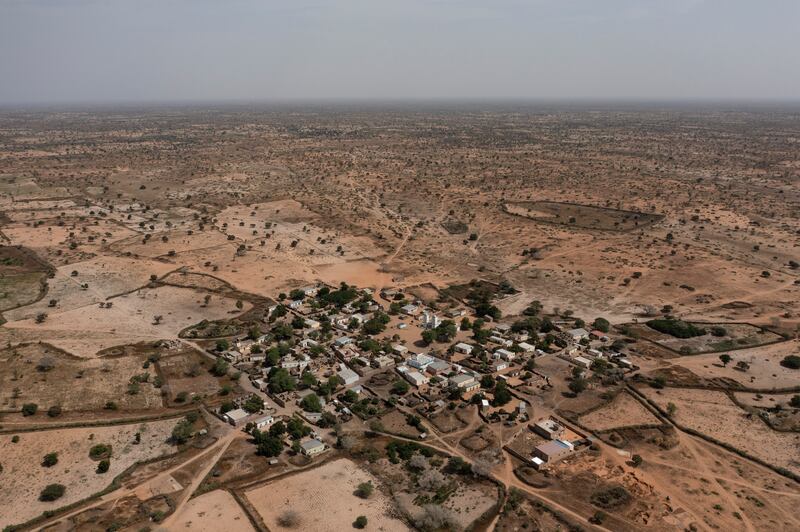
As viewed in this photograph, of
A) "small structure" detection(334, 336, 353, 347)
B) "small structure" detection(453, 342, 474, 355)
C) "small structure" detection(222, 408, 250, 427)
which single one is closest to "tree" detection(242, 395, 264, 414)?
"small structure" detection(222, 408, 250, 427)

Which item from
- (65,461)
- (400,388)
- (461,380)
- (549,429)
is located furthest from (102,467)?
(549,429)

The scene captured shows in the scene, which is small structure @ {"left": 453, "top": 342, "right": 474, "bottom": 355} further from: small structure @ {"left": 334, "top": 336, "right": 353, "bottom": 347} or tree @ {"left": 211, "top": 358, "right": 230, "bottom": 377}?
tree @ {"left": 211, "top": 358, "right": 230, "bottom": 377}

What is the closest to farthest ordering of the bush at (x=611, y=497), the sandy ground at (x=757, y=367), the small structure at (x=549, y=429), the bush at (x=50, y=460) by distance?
1. the bush at (x=611, y=497)
2. the bush at (x=50, y=460)
3. the small structure at (x=549, y=429)
4. the sandy ground at (x=757, y=367)

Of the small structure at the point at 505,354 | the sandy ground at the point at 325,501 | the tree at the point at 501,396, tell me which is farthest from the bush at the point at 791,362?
the sandy ground at the point at 325,501

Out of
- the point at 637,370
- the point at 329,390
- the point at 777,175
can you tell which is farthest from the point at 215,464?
the point at 777,175

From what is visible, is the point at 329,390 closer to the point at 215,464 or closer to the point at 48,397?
the point at 215,464

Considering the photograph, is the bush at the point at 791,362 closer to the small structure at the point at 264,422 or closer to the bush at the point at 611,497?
the bush at the point at 611,497

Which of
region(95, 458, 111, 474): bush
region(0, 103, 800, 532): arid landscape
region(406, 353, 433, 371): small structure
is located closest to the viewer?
region(0, 103, 800, 532): arid landscape
